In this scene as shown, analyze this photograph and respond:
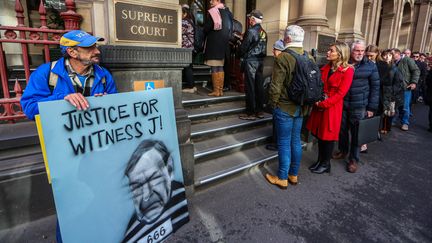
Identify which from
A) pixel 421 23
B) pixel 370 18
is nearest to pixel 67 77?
pixel 370 18

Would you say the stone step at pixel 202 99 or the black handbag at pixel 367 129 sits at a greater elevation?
the stone step at pixel 202 99

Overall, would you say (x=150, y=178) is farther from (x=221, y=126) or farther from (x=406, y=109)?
(x=406, y=109)

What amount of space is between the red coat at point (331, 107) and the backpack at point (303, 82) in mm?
688

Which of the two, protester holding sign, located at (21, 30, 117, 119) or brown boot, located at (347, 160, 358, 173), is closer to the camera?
protester holding sign, located at (21, 30, 117, 119)

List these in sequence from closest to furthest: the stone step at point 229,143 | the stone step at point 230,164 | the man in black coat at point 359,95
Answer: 1. the stone step at point 230,164
2. the stone step at point 229,143
3. the man in black coat at point 359,95

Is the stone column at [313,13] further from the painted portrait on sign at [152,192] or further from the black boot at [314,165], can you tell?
the painted portrait on sign at [152,192]

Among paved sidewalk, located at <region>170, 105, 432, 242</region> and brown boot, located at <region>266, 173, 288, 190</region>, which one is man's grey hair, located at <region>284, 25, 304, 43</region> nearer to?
brown boot, located at <region>266, 173, 288, 190</region>

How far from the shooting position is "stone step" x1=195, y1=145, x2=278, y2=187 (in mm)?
3258

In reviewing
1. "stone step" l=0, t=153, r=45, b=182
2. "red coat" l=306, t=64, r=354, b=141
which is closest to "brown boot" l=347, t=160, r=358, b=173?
"red coat" l=306, t=64, r=354, b=141

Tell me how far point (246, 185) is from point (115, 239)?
1.86 m

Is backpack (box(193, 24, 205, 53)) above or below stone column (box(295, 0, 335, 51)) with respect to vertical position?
below

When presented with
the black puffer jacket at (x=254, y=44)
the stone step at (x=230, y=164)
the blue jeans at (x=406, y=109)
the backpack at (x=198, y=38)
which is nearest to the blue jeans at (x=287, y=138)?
the stone step at (x=230, y=164)

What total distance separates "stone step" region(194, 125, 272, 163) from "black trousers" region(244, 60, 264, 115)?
0.53 meters

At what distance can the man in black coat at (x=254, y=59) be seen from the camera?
4.42 metres
